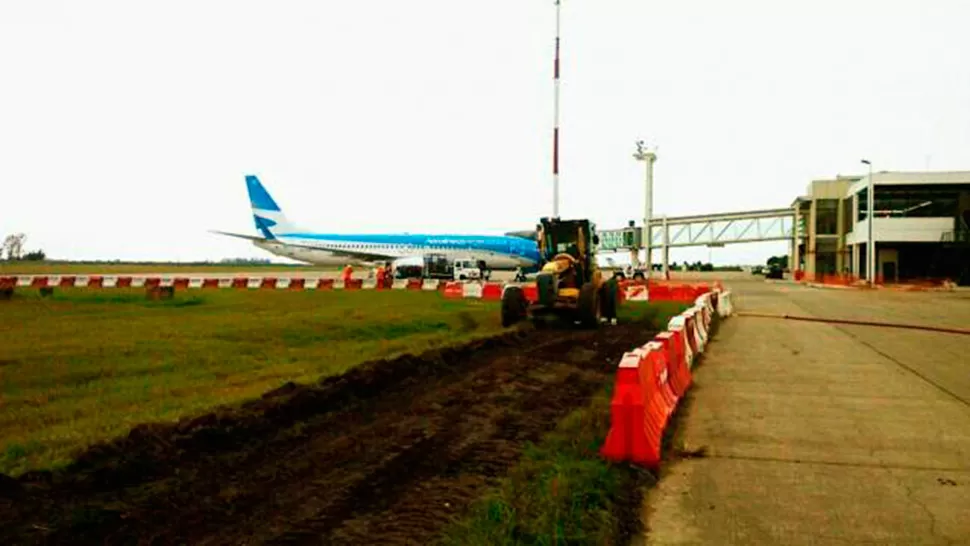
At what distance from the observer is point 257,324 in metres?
17.9

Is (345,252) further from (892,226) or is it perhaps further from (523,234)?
(892,226)

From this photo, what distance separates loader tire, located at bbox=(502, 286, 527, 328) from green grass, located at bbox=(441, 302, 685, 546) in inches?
456

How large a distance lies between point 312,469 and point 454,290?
25.5 metres

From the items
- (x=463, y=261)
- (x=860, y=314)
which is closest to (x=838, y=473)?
(x=860, y=314)

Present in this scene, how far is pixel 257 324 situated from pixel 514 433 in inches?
435

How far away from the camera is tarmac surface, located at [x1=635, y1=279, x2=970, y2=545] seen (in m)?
5.55

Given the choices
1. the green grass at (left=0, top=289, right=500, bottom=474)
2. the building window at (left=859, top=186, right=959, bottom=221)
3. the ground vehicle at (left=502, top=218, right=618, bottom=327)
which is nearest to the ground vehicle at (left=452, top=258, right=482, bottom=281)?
the green grass at (left=0, top=289, right=500, bottom=474)

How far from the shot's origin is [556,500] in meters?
5.58

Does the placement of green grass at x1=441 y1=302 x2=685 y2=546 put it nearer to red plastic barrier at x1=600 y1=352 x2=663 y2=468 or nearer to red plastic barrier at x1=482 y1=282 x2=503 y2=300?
red plastic barrier at x1=600 y1=352 x2=663 y2=468

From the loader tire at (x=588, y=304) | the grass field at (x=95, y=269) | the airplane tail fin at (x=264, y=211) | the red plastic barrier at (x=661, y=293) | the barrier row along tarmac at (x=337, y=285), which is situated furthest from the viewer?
the grass field at (x=95, y=269)

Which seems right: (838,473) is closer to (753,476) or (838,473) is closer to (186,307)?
(753,476)

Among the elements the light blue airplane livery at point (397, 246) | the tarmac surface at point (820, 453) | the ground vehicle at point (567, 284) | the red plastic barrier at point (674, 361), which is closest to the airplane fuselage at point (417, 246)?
the light blue airplane livery at point (397, 246)

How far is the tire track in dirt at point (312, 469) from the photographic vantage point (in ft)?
16.9

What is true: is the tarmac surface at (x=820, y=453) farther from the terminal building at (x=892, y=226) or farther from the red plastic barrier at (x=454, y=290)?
the terminal building at (x=892, y=226)
